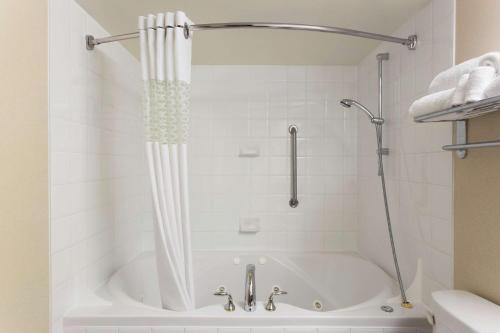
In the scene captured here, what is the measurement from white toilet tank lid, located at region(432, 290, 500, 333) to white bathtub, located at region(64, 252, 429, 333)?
0.27 metres

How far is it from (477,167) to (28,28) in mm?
1664

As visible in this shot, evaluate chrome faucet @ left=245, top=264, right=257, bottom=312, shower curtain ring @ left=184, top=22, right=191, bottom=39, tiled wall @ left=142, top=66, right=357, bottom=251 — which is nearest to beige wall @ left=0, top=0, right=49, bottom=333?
shower curtain ring @ left=184, top=22, right=191, bottom=39

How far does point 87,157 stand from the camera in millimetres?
1615

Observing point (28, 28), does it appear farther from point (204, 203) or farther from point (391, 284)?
point (391, 284)

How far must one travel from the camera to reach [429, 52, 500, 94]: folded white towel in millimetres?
929

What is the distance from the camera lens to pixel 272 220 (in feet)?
7.97

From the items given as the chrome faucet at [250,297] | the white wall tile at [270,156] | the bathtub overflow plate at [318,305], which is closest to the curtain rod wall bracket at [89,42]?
the white wall tile at [270,156]

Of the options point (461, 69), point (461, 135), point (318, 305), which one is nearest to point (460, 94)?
point (461, 69)

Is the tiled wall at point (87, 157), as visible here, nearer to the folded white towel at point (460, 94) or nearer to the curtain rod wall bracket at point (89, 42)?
the curtain rod wall bracket at point (89, 42)

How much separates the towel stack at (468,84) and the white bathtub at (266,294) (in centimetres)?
Answer: 86

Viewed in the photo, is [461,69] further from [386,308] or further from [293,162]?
[293,162]

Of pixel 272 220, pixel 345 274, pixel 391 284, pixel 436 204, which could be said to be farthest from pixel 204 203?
pixel 436 204

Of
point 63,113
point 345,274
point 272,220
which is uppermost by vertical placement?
point 63,113

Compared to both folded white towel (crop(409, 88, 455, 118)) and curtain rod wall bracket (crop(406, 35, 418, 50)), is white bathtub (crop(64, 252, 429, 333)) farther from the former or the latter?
curtain rod wall bracket (crop(406, 35, 418, 50))
